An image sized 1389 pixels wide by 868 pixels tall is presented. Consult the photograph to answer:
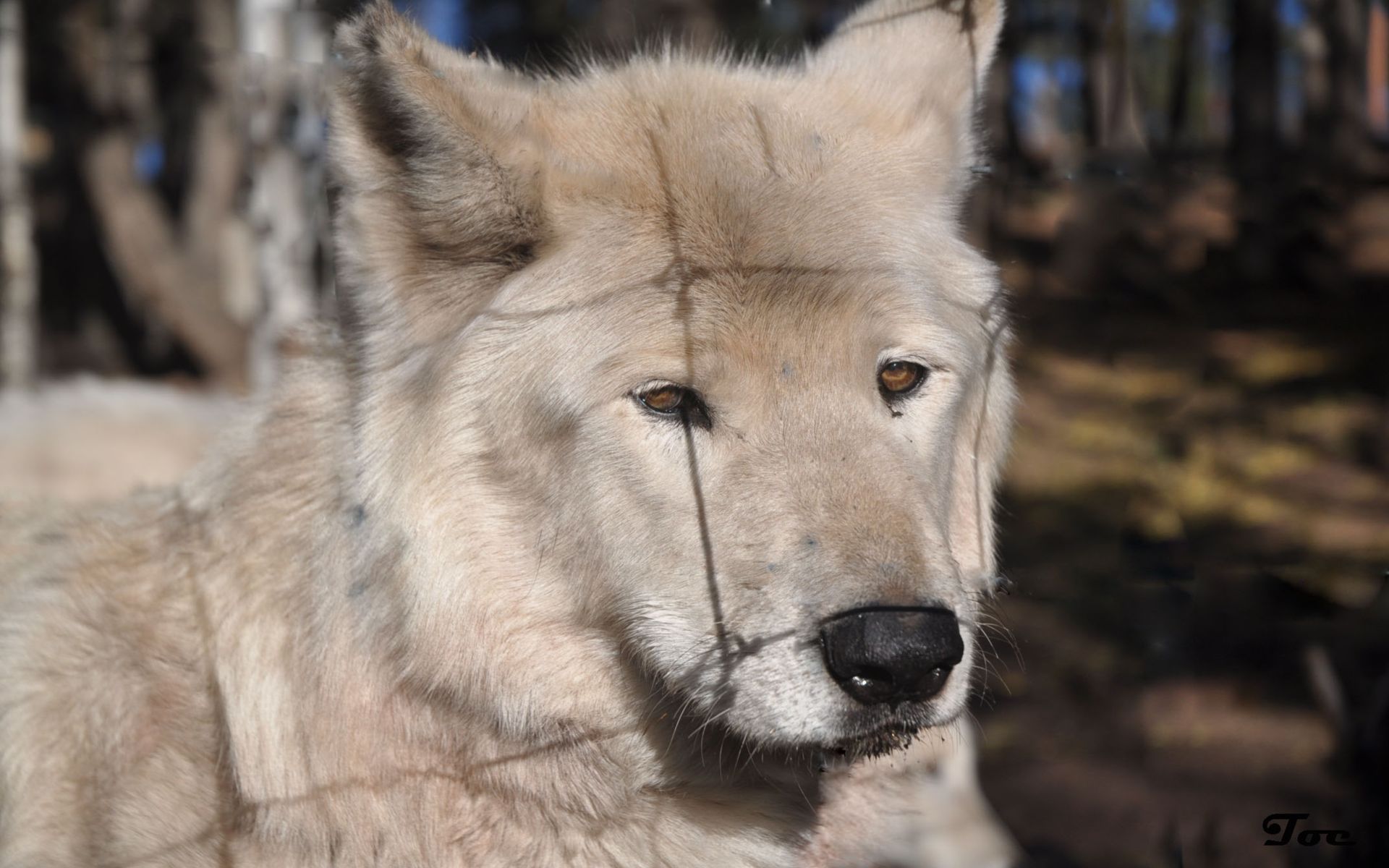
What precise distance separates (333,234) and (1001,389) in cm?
160

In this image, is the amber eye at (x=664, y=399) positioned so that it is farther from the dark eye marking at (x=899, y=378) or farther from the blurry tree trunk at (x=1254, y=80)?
the blurry tree trunk at (x=1254, y=80)

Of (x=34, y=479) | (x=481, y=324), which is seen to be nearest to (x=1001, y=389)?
(x=481, y=324)

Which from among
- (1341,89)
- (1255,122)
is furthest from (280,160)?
(1341,89)

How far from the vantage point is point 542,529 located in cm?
234

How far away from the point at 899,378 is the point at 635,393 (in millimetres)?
570

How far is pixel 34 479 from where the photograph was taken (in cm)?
388

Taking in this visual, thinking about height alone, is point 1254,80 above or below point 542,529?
above

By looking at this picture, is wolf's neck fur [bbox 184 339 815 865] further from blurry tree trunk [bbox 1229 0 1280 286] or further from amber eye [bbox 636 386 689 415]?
blurry tree trunk [bbox 1229 0 1280 286]

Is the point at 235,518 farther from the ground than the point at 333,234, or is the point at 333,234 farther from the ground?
the point at 333,234

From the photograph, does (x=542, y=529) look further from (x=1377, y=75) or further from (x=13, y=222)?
(x=1377, y=75)

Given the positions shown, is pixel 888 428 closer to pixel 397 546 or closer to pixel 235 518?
pixel 397 546

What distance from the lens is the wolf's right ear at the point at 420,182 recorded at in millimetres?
2203

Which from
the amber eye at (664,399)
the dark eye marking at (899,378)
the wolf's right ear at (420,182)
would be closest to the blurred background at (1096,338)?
the wolf's right ear at (420,182)
